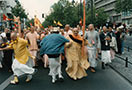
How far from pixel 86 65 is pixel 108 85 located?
1.60 metres

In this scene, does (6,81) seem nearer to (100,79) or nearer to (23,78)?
(23,78)

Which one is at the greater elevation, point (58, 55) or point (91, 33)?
point (91, 33)

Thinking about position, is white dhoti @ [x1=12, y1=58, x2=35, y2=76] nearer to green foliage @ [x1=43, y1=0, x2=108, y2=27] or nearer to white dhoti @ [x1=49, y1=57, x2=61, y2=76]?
white dhoti @ [x1=49, y1=57, x2=61, y2=76]

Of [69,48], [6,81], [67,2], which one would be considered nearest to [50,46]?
[69,48]

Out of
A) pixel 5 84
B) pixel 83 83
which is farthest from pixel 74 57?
pixel 5 84

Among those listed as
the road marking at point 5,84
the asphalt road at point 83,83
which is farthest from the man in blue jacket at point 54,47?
the road marking at point 5,84

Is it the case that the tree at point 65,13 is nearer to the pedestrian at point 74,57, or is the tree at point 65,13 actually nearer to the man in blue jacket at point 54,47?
the pedestrian at point 74,57

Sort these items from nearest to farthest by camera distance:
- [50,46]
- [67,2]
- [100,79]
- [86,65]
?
[50,46] → [100,79] → [86,65] → [67,2]

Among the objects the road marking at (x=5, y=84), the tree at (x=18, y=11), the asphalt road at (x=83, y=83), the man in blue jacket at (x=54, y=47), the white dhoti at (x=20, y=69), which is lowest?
the asphalt road at (x=83, y=83)

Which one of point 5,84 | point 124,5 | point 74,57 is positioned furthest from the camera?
point 124,5

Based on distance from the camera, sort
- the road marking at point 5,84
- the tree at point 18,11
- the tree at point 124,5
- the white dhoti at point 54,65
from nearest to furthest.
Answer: the road marking at point 5,84 < the white dhoti at point 54,65 < the tree at point 124,5 < the tree at point 18,11

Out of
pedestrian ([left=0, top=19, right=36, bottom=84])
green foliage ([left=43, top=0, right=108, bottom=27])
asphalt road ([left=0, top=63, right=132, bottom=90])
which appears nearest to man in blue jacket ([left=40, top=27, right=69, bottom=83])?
asphalt road ([left=0, top=63, right=132, bottom=90])

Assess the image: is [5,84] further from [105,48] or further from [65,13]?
[65,13]

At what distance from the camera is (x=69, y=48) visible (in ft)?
21.8
